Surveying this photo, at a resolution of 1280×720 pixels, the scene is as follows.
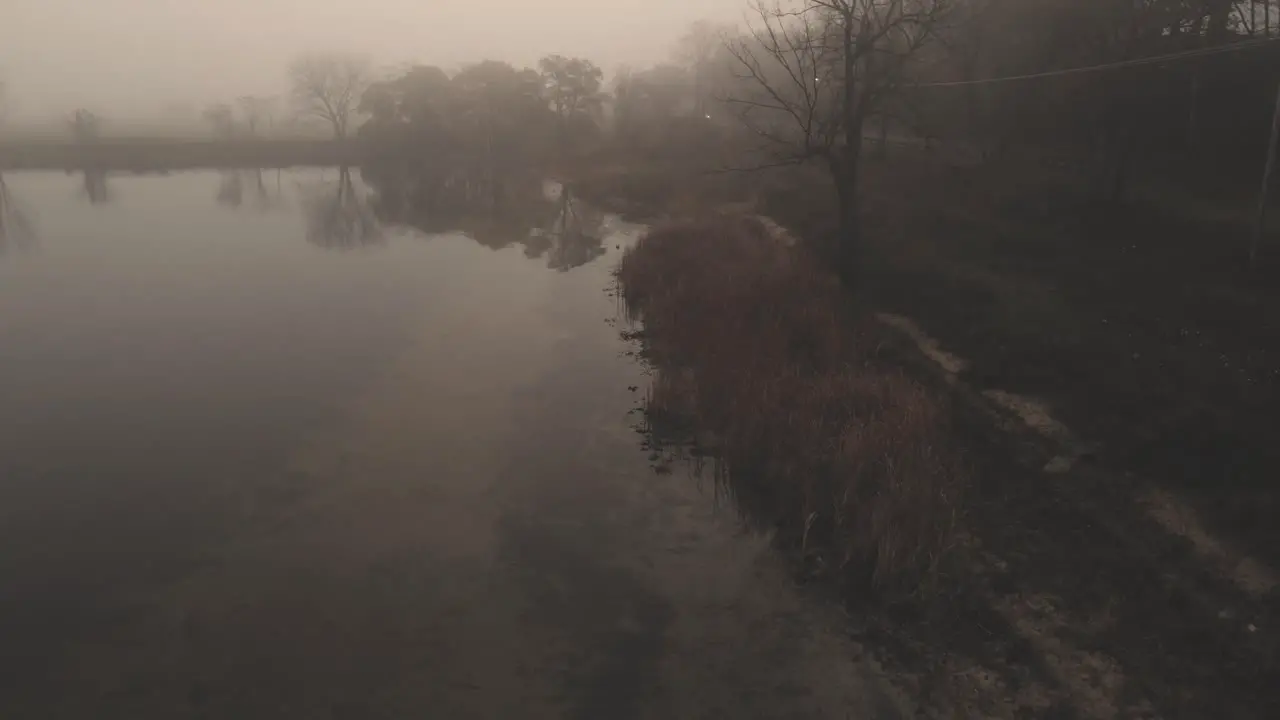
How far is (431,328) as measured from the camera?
18.6 meters

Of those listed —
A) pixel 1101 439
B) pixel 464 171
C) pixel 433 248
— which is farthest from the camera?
pixel 464 171

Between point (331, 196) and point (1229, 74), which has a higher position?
point (1229, 74)

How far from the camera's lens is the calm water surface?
6.94 meters

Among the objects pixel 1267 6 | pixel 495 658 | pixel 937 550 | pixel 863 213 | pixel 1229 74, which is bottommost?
pixel 495 658

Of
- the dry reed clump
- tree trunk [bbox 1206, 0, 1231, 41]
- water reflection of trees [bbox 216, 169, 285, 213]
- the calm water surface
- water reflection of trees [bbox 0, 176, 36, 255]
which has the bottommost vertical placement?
the calm water surface

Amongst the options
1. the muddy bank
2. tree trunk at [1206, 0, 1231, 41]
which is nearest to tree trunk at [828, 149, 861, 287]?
the muddy bank

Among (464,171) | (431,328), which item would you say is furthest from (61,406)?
(464,171)

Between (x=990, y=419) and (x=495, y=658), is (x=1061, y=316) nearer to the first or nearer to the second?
(x=990, y=419)

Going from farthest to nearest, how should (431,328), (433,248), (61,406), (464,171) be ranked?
(464,171) → (433,248) → (431,328) → (61,406)

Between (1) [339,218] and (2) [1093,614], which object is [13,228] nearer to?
(1) [339,218]

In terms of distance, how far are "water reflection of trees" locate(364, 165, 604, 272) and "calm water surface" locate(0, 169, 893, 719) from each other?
1026 cm

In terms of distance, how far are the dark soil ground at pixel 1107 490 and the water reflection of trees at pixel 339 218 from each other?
812 inches

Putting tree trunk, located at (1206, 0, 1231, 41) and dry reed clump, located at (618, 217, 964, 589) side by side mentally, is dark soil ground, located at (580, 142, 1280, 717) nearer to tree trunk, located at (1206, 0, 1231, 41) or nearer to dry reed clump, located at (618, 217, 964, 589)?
dry reed clump, located at (618, 217, 964, 589)

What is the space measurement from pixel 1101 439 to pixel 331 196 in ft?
145
